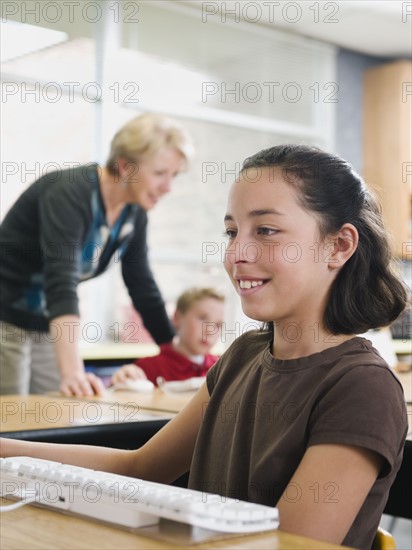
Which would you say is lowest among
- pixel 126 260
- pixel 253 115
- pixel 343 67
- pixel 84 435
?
pixel 84 435

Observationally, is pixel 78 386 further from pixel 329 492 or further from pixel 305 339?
pixel 329 492

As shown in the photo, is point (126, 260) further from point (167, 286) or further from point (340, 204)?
point (167, 286)

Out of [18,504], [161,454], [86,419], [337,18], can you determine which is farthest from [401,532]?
[337,18]

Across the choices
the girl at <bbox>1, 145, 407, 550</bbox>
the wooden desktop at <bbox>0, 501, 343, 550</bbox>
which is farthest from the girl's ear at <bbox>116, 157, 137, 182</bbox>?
the wooden desktop at <bbox>0, 501, 343, 550</bbox>

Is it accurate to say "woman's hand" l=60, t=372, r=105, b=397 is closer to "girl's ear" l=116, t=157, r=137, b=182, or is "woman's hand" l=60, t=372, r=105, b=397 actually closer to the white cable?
"girl's ear" l=116, t=157, r=137, b=182

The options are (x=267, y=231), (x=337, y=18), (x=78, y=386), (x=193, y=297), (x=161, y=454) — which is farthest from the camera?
(x=337, y=18)

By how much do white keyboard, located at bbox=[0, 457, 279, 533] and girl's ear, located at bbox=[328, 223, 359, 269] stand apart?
424 mm

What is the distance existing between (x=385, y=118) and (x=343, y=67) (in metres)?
0.45

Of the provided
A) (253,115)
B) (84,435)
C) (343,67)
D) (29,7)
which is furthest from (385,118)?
(84,435)

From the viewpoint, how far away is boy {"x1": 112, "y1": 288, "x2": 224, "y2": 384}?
116 inches

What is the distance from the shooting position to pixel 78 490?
895mm

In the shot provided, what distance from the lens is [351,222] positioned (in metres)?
1.20

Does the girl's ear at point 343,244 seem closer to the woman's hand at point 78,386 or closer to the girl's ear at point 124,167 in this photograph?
the woman's hand at point 78,386

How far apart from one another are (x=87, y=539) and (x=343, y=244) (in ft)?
1.84
